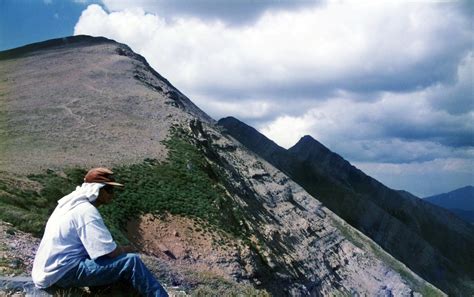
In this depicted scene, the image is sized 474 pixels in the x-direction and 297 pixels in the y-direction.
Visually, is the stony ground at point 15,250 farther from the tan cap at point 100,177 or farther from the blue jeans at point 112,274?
the tan cap at point 100,177

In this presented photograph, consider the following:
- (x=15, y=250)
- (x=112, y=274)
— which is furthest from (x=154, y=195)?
(x=112, y=274)

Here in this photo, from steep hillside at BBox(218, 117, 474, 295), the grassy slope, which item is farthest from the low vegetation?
steep hillside at BBox(218, 117, 474, 295)

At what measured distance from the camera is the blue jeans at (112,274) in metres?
7.12

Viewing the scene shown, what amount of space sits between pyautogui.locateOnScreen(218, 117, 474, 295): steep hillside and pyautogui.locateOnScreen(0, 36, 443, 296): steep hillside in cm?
3628

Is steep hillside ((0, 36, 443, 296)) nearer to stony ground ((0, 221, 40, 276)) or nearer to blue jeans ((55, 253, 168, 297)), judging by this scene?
stony ground ((0, 221, 40, 276))

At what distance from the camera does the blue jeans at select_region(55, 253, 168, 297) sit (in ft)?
23.4

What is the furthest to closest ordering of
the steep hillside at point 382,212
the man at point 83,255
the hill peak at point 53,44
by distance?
the steep hillside at point 382,212
the hill peak at point 53,44
the man at point 83,255

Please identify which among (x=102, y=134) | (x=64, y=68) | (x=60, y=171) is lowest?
(x=60, y=171)

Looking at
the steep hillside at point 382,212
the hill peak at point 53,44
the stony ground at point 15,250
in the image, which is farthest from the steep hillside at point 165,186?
the steep hillside at point 382,212

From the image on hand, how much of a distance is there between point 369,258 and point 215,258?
3430 cm

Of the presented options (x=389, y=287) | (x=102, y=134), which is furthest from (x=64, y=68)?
(x=389, y=287)

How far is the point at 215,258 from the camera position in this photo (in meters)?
28.0

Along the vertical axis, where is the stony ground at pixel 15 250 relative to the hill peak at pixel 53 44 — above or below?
below

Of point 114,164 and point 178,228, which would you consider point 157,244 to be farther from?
point 114,164
